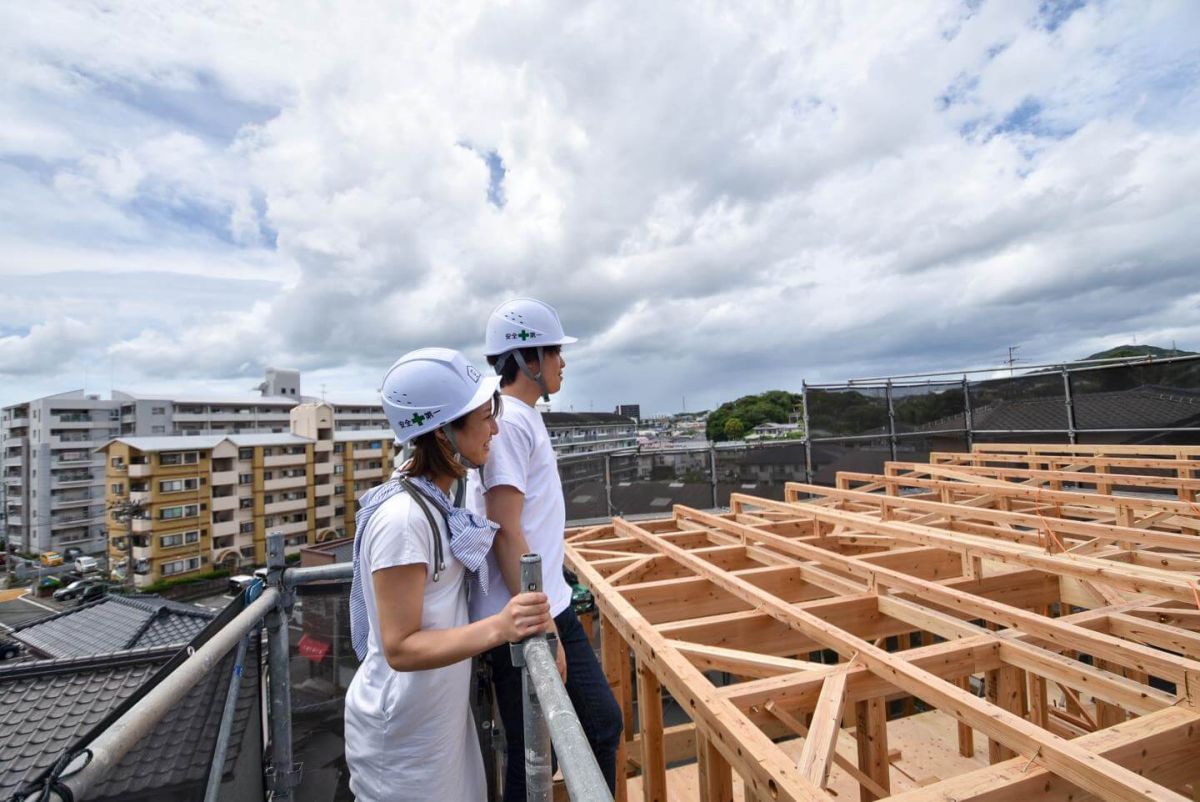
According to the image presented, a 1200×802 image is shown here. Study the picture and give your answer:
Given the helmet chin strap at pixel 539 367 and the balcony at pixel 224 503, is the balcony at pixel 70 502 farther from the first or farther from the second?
the helmet chin strap at pixel 539 367

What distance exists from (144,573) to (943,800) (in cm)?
4264

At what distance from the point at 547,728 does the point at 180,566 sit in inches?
1646

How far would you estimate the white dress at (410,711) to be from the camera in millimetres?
1535

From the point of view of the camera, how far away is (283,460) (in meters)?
38.4

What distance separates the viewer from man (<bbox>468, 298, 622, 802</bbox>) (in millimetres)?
1927

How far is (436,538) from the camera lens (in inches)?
60.6

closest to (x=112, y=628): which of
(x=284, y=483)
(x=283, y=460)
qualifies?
(x=283, y=460)

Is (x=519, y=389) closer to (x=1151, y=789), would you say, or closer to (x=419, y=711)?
(x=419, y=711)

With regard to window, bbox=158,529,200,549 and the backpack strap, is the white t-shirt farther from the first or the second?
window, bbox=158,529,200,549

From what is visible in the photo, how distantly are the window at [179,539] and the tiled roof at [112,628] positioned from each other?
1122 inches

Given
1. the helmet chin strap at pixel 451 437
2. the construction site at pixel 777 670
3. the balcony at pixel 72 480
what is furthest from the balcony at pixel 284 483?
the helmet chin strap at pixel 451 437

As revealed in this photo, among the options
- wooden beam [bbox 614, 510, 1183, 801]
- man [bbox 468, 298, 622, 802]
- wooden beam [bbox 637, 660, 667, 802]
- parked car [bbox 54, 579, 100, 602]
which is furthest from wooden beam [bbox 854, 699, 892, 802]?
parked car [bbox 54, 579, 100, 602]

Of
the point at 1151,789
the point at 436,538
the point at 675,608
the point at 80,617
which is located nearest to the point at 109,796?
the point at 436,538

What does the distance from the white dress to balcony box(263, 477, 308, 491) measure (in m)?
42.4
